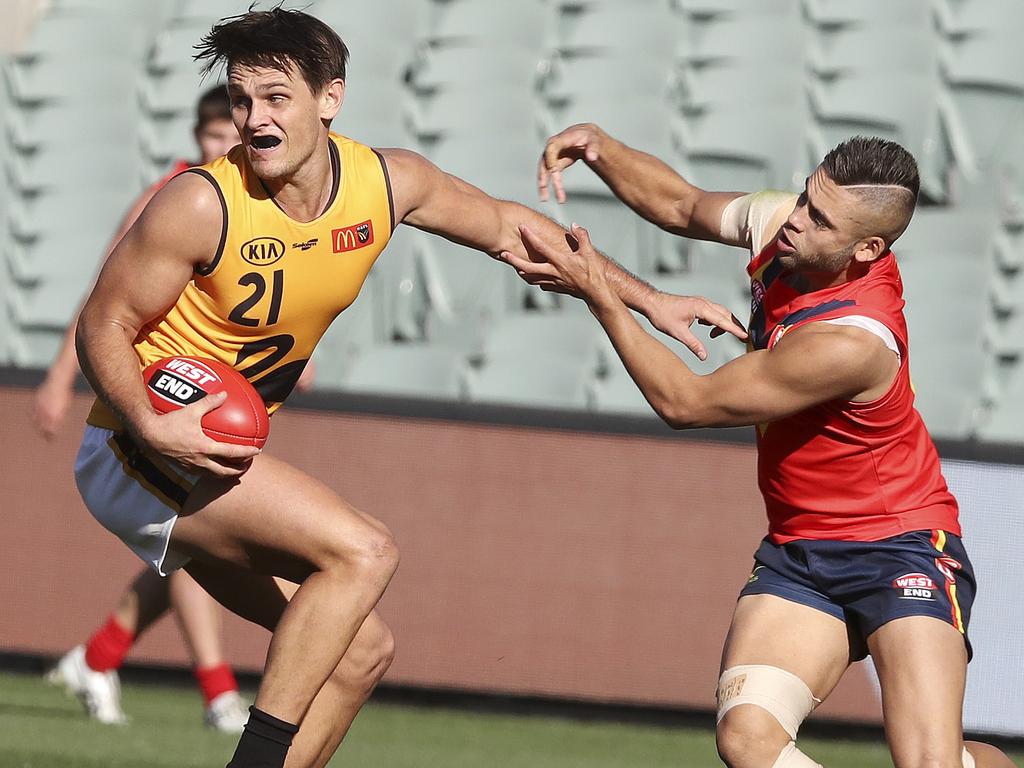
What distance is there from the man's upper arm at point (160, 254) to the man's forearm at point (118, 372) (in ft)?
0.12

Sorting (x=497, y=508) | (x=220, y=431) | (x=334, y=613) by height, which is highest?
(x=220, y=431)

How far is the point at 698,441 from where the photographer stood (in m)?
6.92

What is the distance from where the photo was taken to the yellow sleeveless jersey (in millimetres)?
4074

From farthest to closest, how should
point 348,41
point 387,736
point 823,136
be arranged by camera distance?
1. point 348,41
2. point 823,136
3. point 387,736

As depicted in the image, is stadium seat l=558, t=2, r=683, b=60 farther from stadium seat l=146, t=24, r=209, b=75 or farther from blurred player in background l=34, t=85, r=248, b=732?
blurred player in background l=34, t=85, r=248, b=732

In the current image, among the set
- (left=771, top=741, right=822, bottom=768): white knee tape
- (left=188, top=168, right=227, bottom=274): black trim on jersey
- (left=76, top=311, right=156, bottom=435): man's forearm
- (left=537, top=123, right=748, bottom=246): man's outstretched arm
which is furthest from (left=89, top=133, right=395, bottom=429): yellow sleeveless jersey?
(left=771, top=741, right=822, bottom=768): white knee tape

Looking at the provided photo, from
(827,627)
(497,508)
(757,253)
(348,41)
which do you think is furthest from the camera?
(348,41)

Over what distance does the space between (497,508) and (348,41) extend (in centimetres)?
447

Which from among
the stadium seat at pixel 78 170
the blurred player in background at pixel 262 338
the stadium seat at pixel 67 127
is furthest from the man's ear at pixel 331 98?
the stadium seat at pixel 67 127

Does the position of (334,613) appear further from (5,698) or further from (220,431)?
(5,698)

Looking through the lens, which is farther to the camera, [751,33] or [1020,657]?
[751,33]

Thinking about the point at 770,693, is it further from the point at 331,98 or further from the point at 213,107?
the point at 213,107

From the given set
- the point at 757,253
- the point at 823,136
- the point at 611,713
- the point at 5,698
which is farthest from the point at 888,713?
the point at 823,136

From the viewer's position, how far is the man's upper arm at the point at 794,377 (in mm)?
4082
